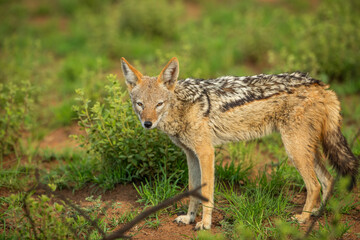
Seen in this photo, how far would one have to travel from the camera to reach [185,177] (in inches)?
212

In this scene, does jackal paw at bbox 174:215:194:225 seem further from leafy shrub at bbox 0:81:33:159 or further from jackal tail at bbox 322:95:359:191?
leafy shrub at bbox 0:81:33:159

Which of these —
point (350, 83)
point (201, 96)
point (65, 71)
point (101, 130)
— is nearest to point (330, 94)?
point (201, 96)

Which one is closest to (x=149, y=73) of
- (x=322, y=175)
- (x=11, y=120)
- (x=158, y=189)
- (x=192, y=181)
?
(x=158, y=189)

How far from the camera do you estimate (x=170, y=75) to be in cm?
460

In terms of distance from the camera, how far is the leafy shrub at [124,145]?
510 centimetres

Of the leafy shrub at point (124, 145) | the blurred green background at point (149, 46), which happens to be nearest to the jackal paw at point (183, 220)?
the leafy shrub at point (124, 145)

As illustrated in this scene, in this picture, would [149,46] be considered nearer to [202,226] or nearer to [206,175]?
[206,175]

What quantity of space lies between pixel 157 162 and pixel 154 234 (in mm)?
1113

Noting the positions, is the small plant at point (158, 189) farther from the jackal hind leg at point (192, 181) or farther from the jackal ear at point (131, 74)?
the jackal ear at point (131, 74)

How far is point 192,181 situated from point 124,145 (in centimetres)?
103

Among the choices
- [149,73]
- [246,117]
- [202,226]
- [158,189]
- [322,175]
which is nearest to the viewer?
[202,226]

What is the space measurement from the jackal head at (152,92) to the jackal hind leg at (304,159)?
145cm

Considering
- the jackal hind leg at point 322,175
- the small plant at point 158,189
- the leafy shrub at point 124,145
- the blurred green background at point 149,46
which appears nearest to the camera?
the jackal hind leg at point 322,175

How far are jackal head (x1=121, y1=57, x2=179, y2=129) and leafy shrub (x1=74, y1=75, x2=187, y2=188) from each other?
47 cm
